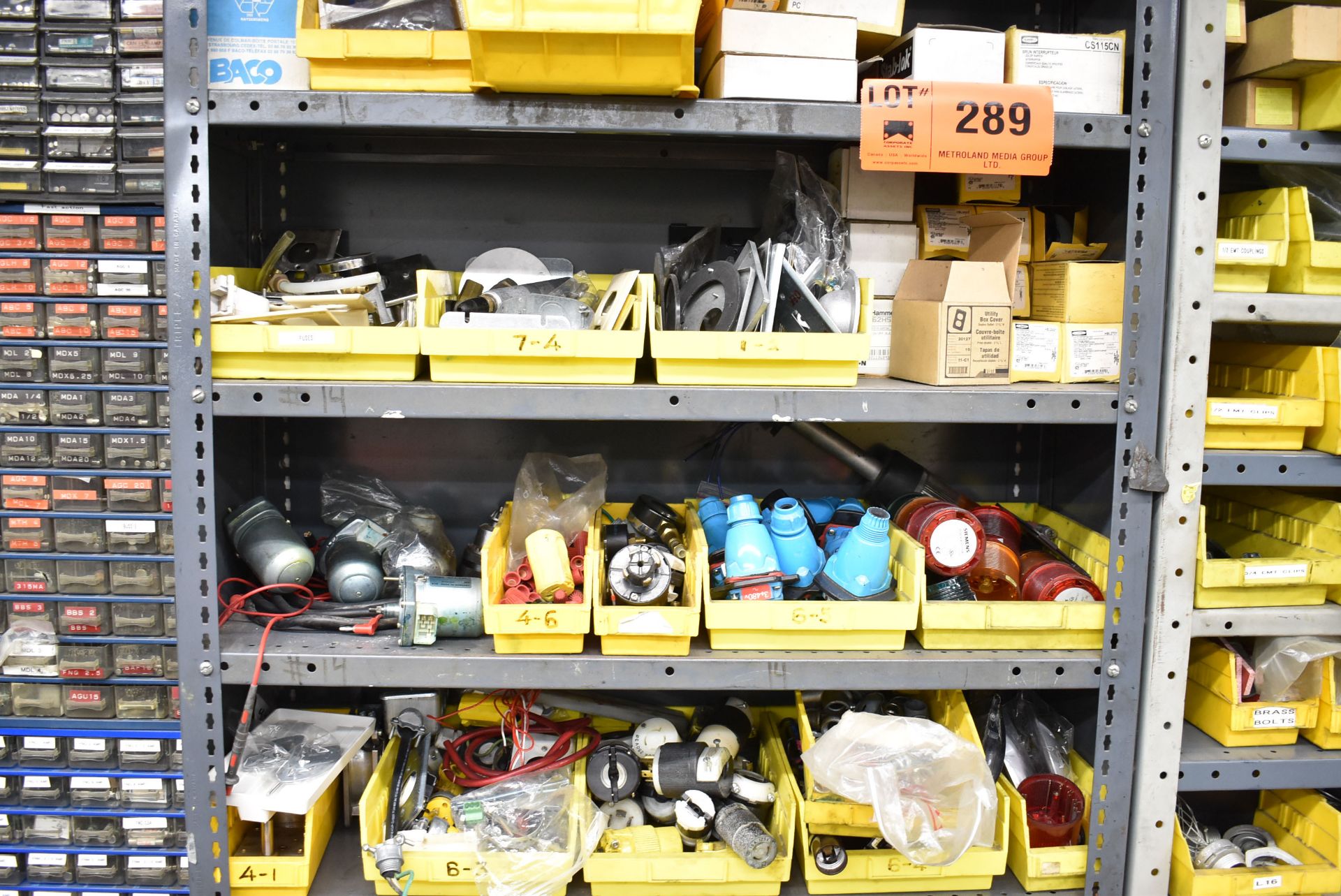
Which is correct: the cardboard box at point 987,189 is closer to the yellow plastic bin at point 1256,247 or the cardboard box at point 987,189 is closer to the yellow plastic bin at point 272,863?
the yellow plastic bin at point 1256,247

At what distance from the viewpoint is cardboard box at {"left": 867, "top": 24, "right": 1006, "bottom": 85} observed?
1344 millimetres

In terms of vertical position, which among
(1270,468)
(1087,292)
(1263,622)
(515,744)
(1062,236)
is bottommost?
(515,744)

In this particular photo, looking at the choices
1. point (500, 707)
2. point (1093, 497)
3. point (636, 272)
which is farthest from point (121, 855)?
point (1093, 497)

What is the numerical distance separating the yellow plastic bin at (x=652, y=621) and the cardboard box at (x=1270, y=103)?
1096 millimetres

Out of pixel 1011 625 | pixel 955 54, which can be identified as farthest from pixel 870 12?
pixel 1011 625

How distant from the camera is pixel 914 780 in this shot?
4.36 ft

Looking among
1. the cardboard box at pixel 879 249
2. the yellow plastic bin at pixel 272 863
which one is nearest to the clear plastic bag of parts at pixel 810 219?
the cardboard box at pixel 879 249

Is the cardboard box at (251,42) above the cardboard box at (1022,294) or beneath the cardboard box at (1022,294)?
above

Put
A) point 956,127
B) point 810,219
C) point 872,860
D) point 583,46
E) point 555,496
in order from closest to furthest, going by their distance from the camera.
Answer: point 583,46 → point 956,127 → point 872,860 → point 810,219 → point 555,496

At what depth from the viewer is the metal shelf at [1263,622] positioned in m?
1.42

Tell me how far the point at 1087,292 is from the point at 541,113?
88cm

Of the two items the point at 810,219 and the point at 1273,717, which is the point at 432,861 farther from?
the point at 1273,717

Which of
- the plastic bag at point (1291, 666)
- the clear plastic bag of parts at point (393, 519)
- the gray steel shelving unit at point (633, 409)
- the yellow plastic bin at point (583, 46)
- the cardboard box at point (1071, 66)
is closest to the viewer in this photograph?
the yellow plastic bin at point (583, 46)

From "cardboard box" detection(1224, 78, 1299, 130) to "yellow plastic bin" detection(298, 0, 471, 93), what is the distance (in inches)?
47.4
